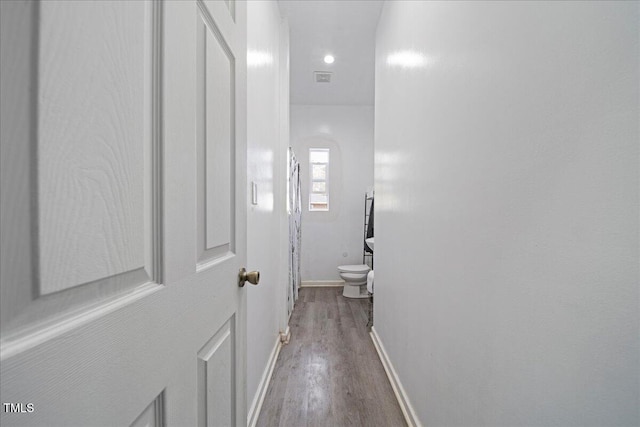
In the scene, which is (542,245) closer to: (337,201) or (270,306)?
(270,306)

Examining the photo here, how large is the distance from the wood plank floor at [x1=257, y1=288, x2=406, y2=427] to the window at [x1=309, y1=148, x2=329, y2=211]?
6.91 feet

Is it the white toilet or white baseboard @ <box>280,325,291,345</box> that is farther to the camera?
the white toilet

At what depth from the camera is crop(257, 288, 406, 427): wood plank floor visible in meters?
1.77

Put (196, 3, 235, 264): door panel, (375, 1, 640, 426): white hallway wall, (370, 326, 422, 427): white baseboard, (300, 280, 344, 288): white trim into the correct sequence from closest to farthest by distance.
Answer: (375, 1, 640, 426): white hallway wall → (196, 3, 235, 264): door panel → (370, 326, 422, 427): white baseboard → (300, 280, 344, 288): white trim

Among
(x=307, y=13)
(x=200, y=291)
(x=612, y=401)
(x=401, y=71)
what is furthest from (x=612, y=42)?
(x=307, y=13)

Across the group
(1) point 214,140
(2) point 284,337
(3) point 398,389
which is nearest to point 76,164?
(1) point 214,140

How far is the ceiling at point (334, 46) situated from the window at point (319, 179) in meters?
0.85

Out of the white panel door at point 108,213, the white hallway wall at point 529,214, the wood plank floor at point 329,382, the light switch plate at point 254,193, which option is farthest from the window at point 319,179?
the white panel door at point 108,213

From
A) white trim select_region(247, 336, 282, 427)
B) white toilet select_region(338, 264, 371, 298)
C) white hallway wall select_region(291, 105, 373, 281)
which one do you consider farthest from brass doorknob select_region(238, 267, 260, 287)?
white hallway wall select_region(291, 105, 373, 281)

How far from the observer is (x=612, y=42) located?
554 mm

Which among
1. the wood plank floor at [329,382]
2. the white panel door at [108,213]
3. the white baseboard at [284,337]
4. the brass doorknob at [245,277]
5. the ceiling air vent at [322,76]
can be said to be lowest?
the wood plank floor at [329,382]

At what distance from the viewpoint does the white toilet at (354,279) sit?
432 centimetres

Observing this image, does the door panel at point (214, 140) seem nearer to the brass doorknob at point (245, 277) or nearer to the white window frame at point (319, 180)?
the brass doorknob at point (245, 277)

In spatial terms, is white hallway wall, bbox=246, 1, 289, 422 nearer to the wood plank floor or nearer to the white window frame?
the wood plank floor
